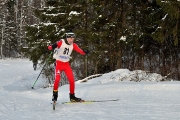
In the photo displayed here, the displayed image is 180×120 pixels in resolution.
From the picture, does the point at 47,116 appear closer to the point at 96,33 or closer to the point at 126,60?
the point at 96,33

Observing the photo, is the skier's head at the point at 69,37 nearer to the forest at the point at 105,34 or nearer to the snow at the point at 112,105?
the snow at the point at 112,105

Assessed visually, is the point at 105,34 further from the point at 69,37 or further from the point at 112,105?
the point at 112,105

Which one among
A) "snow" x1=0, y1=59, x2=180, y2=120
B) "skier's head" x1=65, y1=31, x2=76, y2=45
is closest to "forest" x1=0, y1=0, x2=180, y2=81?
"snow" x1=0, y1=59, x2=180, y2=120

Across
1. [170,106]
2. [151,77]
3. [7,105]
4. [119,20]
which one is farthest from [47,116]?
[119,20]

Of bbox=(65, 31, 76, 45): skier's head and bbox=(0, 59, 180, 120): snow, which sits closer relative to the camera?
bbox=(0, 59, 180, 120): snow

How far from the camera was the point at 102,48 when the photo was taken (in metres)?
16.5

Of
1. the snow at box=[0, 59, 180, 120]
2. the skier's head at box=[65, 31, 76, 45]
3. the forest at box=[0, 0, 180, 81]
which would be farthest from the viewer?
the forest at box=[0, 0, 180, 81]

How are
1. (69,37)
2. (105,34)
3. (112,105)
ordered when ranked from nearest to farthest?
(112,105)
(69,37)
(105,34)

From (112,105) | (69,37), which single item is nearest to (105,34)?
(69,37)

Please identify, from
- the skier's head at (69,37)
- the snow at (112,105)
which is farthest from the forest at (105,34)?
the skier's head at (69,37)

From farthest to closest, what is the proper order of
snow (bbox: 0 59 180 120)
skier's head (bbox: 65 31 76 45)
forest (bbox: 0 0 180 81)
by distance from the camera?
forest (bbox: 0 0 180 81) → skier's head (bbox: 65 31 76 45) → snow (bbox: 0 59 180 120)

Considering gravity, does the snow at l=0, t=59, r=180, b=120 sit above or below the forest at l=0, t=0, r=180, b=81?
below

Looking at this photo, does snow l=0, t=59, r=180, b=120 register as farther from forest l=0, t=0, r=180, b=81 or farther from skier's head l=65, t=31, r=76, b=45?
forest l=0, t=0, r=180, b=81

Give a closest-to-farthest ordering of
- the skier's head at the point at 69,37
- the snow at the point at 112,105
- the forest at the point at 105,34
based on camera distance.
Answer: the snow at the point at 112,105 < the skier's head at the point at 69,37 < the forest at the point at 105,34
